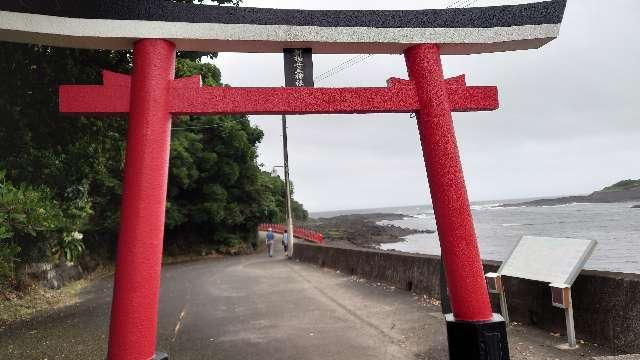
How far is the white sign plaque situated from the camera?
16.9 feet

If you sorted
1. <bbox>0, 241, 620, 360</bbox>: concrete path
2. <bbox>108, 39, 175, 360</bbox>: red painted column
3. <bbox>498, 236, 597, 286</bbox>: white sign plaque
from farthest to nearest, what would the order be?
1. <bbox>0, 241, 620, 360</bbox>: concrete path
2. <bbox>498, 236, 597, 286</bbox>: white sign plaque
3. <bbox>108, 39, 175, 360</bbox>: red painted column

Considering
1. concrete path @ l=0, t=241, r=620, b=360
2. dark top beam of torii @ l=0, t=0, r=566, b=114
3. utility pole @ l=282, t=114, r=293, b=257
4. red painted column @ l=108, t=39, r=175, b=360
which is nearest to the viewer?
red painted column @ l=108, t=39, r=175, b=360

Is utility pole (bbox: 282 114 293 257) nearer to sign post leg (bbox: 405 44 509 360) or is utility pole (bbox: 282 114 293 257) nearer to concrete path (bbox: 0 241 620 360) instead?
concrete path (bbox: 0 241 620 360)

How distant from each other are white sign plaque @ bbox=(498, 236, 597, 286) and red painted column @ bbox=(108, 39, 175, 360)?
4.62 meters

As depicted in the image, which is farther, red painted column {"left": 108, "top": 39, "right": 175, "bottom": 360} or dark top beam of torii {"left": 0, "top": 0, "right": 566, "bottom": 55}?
dark top beam of torii {"left": 0, "top": 0, "right": 566, "bottom": 55}

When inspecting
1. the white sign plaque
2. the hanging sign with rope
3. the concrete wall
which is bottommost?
the concrete wall

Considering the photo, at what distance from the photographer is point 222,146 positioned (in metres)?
26.8

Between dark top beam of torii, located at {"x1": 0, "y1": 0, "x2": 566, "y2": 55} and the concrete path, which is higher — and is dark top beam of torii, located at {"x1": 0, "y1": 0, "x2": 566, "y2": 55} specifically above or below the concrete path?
above

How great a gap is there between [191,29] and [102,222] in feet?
61.0

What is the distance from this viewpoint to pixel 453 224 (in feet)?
15.5

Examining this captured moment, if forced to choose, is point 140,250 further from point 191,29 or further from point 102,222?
point 102,222

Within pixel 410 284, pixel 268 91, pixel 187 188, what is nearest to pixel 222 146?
pixel 187 188

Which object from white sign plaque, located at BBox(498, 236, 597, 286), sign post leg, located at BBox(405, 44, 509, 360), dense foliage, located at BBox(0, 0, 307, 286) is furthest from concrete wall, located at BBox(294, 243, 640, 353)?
dense foliage, located at BBox(0, 0, 307, 286)

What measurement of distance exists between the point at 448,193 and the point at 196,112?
2881 millimetres
